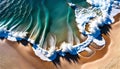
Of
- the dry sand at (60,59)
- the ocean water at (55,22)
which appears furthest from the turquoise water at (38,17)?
the dry sand at (60,59)

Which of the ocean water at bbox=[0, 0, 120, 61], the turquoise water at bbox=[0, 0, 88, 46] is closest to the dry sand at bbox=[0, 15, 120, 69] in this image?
the ocean water at bbox=[0, 0, 120, 61]

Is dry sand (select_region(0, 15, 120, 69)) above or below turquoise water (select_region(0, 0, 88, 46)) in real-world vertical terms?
below

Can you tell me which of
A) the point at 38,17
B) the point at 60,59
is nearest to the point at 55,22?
the point at 38,17

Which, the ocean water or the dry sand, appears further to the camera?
the ocean water

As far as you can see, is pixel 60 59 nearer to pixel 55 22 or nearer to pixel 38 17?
pixel 55 22

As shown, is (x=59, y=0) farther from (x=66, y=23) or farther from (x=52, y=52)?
(x=52, y=52)

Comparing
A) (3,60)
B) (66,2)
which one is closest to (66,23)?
(66,2)

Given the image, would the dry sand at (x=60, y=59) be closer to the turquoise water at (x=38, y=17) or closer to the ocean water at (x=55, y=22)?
the ocean water at (x=55, y=22)

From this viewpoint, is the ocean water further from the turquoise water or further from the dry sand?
the dry sand
